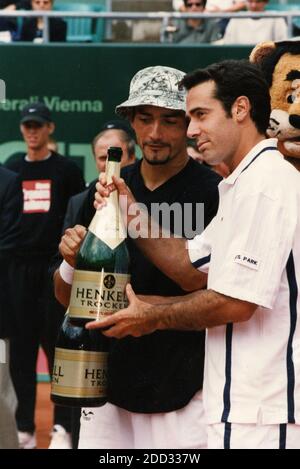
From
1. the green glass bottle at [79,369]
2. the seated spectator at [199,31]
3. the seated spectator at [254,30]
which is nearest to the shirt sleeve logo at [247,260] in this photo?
the green glass bottle at [79,369]

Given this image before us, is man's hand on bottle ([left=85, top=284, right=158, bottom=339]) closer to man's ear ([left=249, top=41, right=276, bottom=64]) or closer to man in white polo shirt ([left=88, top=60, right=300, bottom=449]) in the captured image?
man in white polo shirt ([left=88, top=60, right=300, bottom=449])

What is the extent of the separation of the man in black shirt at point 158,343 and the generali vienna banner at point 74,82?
4351 millimetres

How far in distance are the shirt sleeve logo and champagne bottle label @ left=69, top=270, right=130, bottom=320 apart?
466 mm

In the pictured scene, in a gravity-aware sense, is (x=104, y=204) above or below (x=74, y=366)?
above

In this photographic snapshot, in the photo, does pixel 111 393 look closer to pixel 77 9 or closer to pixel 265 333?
pixel 265 333

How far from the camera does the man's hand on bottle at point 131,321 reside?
3.69 meters

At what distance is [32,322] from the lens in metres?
8.19

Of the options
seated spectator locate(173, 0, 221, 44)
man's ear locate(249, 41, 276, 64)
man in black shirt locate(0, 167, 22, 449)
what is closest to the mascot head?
man's ear locate(249, 41, 276, 64)

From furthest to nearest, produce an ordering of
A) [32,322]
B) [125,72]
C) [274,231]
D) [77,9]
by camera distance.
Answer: [77,9] → [125,72] → [32,322] → [274,231]

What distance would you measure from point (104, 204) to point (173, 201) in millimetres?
575

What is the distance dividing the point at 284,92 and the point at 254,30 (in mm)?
4861

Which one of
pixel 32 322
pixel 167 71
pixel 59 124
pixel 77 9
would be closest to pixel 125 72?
pixel 59 124

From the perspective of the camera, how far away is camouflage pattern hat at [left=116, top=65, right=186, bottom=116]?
14.3 feet
